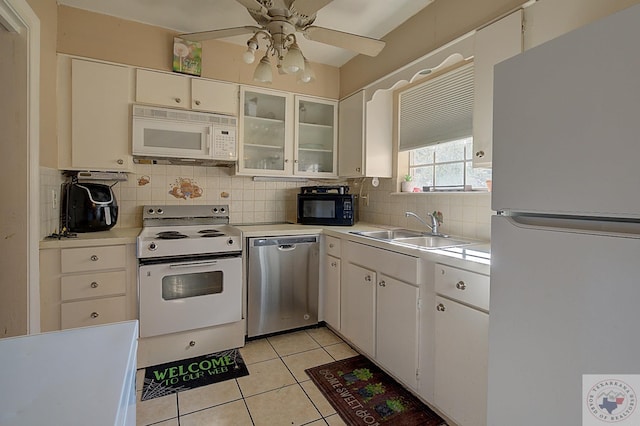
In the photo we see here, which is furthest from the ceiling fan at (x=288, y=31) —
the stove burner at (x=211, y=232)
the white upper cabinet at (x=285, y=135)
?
the stove burner at (x=211, y=232)

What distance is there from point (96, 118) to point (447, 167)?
102 inches

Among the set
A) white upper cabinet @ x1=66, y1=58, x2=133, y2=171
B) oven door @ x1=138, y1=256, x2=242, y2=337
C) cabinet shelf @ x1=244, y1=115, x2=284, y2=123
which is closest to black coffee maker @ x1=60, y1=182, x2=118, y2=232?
white upper cabinet @ x1=66, y1=58, x2=133, y2=171

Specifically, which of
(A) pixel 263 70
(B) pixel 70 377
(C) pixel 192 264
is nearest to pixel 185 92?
(A) pixel 263 70

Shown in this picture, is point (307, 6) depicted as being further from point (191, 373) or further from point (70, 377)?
point (191, 373)

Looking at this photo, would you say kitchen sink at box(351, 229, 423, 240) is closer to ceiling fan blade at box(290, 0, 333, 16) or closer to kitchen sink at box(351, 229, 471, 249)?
kitchen sink at box(351, 229, 471, 249)

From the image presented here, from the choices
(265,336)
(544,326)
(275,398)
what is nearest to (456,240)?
(544,326)

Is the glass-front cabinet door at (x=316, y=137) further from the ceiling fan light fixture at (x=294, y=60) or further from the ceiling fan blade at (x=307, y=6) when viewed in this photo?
the ceiling fan blade at (x=307, y=6)

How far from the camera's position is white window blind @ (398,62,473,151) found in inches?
82.1

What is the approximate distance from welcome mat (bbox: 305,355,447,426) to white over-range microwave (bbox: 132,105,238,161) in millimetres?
1802

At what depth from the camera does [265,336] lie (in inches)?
101

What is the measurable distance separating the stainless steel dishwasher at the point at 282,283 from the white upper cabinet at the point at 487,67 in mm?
1416

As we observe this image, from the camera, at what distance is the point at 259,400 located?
1.79 meters

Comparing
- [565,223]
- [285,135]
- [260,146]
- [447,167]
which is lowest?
[565,223]

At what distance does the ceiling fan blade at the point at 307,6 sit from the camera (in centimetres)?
143
